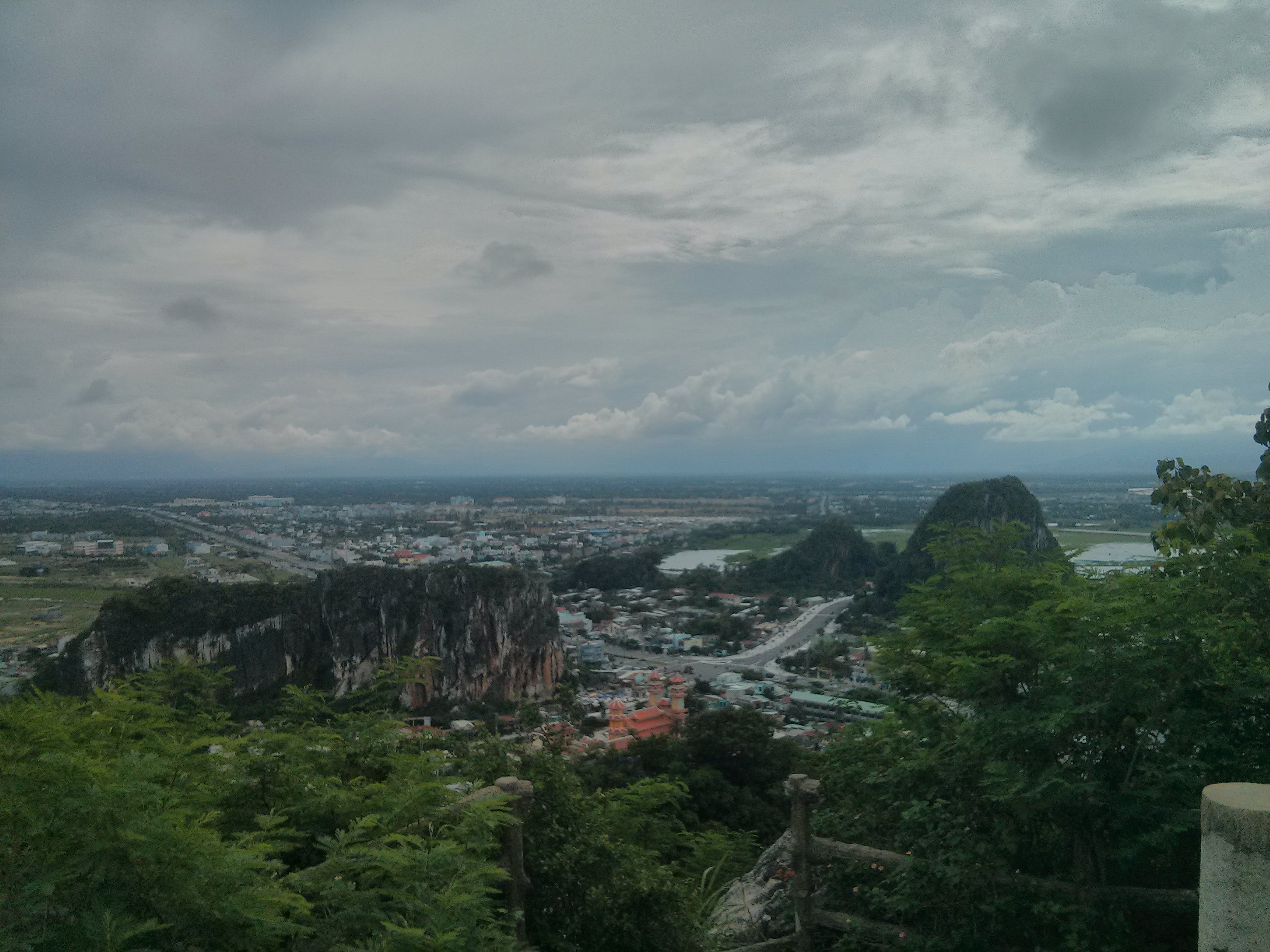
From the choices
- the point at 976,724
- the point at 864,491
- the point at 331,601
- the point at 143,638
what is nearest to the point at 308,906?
the point at 976,724

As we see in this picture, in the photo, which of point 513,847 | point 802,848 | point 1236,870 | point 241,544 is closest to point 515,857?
point 513,847

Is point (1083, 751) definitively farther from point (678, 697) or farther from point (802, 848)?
point (678, 697)

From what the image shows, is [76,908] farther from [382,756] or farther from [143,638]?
[143,638]

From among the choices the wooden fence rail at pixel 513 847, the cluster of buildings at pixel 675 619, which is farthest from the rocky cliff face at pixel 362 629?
the wooden fence rail at pixel 513 847

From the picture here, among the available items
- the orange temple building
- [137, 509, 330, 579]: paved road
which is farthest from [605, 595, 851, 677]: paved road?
[137, 509, 330, 579]: paved road

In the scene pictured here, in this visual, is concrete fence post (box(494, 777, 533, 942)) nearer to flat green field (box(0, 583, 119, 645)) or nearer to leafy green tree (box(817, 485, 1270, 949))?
leafy green tree (box(817, 485, 1270, 949))

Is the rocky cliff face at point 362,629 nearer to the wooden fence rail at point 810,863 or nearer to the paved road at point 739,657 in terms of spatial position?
the paved road at point 739,657
